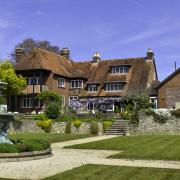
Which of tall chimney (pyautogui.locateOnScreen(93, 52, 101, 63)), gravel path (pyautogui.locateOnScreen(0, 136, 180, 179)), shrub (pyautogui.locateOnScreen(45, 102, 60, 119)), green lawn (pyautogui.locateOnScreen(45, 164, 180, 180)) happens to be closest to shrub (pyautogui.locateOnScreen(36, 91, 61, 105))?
shrub (pyautogui.locateOnScreen(45, 102, 60, 119))

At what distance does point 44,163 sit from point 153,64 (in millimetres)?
40288

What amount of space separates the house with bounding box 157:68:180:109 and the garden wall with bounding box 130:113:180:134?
985 centimetres

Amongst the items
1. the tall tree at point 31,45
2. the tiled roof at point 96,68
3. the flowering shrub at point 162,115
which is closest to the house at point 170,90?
the tiled roof at point 96,68

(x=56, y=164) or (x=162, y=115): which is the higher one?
(x=162, y=115)

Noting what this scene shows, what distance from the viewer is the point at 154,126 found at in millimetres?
37281

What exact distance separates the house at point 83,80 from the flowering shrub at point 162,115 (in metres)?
13.0

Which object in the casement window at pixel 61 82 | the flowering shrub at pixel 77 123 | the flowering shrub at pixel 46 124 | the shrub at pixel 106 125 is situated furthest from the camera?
the casement window at pixel 61 82

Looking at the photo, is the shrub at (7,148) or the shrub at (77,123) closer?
the shrub at (7,148)

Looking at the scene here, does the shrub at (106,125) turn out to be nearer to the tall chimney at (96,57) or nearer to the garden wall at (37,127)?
the garden wall at (37,127)

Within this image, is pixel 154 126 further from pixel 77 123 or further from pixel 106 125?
pixel 77 123

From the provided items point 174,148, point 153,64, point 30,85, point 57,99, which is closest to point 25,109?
point 30,85

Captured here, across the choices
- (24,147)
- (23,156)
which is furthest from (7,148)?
(24,147)

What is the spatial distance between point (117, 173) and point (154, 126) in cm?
2435

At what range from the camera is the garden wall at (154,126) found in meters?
36.5
